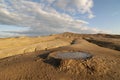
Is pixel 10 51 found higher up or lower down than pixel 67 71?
lower down

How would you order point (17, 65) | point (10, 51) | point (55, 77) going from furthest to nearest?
point (10, 51) → point (17, 65) → point (55, 77)

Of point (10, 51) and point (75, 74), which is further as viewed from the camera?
point (10, 51)

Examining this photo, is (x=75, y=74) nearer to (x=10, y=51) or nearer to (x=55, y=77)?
(x=55, y=77)

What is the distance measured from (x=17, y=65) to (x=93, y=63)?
17.5 feet

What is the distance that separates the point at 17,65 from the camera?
552 inches

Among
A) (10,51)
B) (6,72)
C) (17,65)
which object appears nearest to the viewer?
(6,72)

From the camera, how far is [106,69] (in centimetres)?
1313

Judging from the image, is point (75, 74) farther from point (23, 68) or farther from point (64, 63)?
point (23, 68)

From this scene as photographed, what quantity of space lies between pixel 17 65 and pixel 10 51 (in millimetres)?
14355

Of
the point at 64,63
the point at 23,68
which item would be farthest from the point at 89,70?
the point at 23,68

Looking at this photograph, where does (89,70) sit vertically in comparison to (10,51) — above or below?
above

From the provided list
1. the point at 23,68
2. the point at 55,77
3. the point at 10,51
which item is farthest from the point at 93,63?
the point at 10,51

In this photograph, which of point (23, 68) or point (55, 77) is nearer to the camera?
point (55, 77)

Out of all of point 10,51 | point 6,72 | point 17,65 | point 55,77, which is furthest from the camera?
point 10,51
